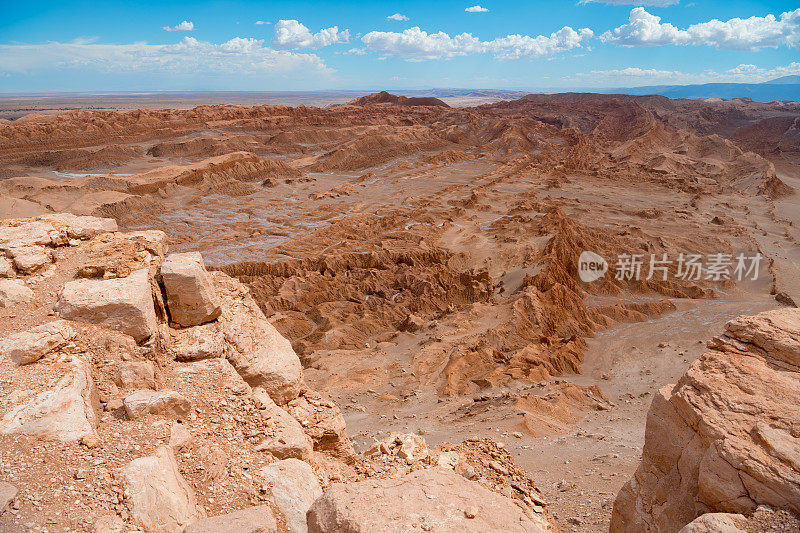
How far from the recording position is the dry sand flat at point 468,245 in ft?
30.4

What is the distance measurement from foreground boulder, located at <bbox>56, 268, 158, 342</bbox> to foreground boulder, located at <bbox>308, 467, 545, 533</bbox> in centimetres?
288

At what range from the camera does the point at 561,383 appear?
10.2 meters

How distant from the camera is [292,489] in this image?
4168mm

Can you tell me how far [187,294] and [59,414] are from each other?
226cm

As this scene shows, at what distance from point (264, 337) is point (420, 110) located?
57747 mm

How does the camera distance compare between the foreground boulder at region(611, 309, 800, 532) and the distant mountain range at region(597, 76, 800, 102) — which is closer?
the foreground boulder at region(611, 309, 800, 532)

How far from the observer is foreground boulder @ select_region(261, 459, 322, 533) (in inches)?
155

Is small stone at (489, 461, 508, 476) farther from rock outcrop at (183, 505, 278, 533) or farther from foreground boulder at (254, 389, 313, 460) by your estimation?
rock outcrop at (183, 505, 278, 533)

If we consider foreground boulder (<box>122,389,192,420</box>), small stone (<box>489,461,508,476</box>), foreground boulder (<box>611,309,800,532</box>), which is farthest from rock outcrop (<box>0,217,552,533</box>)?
foreground boulder (<box>611,309,800,532</box>)

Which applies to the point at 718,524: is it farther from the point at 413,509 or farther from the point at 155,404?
the point at 155,404

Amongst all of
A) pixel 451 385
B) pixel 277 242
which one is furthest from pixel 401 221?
pixel 451 385

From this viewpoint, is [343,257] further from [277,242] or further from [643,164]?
[643,164]

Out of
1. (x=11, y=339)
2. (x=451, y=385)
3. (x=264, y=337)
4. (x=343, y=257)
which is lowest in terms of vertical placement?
(x=451, y=385)

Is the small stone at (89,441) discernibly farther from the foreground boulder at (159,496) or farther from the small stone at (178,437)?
the small stone at (178,437)
